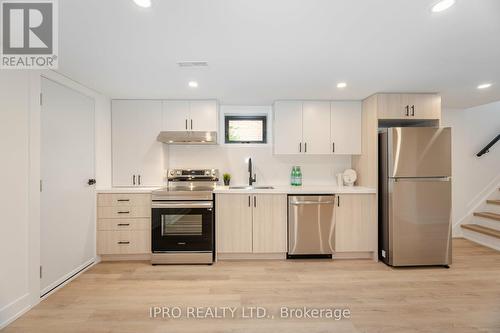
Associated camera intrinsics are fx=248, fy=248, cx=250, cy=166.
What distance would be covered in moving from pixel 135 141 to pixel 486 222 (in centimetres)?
589

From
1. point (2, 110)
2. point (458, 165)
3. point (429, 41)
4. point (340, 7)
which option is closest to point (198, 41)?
point (340, 7)

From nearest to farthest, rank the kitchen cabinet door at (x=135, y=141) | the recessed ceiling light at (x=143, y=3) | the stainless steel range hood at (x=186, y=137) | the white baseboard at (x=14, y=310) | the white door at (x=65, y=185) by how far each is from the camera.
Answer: the recessed ceiling light at (x=143, y=3) → the white baseboard at (x=14, y=310) → the white door at (x=65, y=185) → the stainless steel range hood at (x=186, y=137) → the kitchen cabinet door at (x=135, y=141)

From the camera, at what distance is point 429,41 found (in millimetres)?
1999

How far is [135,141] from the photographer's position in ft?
12.1

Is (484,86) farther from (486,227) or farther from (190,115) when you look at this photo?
(190,115)

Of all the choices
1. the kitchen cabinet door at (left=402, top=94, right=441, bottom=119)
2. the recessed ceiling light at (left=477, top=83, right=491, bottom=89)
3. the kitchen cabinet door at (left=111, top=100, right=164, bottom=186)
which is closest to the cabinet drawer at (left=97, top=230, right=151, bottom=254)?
the kitchen cabinet door at (left=111, top=100, right=164, bottom=186)

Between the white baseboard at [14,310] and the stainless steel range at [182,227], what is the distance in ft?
4.18

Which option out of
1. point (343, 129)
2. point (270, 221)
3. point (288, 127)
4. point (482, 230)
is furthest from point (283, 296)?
point (482, 230)

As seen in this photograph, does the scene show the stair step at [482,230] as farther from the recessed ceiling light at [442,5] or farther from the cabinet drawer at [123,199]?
the cabinet drawer at [123,199]

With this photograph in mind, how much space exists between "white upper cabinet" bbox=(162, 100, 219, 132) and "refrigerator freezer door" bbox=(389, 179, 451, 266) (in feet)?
8.70

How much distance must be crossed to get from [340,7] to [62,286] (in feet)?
12.1

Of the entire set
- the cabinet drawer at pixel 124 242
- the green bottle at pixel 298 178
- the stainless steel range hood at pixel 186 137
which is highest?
the stainless steel range hood at pixel 186 137

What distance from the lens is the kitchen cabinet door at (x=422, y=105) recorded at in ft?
11.1

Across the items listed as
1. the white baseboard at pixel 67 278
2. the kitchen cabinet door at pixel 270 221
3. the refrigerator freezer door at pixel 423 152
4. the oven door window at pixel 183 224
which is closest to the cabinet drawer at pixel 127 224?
the oven door window at pixel 183 224
